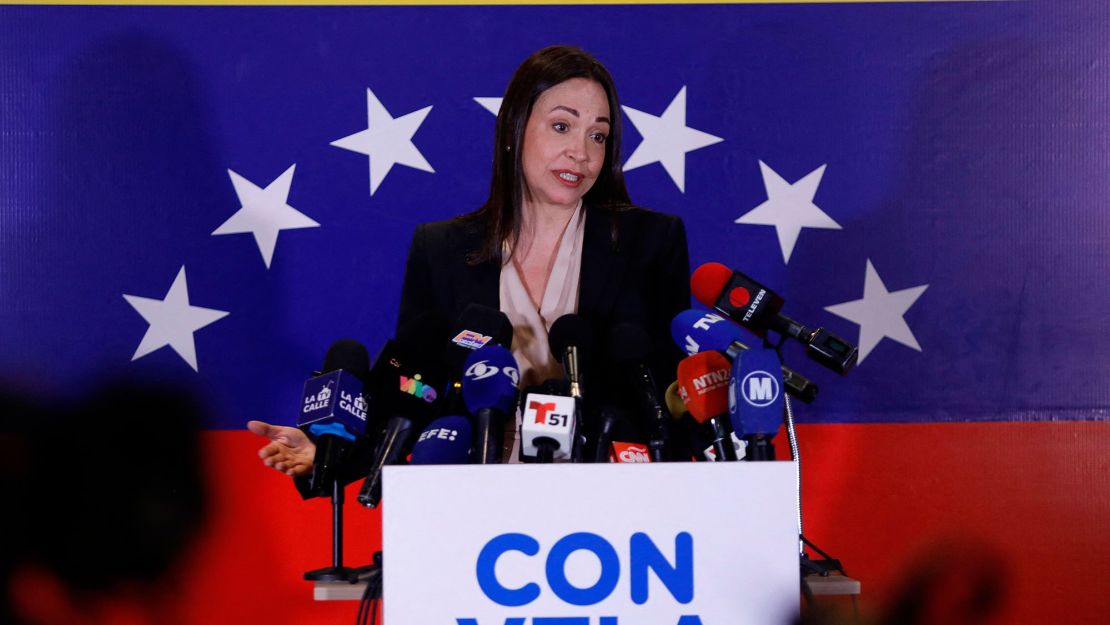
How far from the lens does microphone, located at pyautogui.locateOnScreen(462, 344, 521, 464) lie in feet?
5.06

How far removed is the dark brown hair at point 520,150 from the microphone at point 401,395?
500mm

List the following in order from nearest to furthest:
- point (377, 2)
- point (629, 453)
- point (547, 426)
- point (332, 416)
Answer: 1. point (547, 426)
2. point (629, 453)
3. point (332, 416)
4. point (377, 2)

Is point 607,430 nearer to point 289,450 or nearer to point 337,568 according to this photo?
point 337,568

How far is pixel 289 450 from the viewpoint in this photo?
191 centimetres

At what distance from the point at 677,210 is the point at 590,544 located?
1.65 m

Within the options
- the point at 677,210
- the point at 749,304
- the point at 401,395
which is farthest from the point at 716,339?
the point at 677,210

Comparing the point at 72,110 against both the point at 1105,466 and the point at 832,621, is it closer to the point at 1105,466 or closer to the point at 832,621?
the point at 832,621

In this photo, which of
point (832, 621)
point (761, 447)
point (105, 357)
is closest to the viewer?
point (832, 621)

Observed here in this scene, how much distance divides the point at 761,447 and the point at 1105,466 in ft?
5.72

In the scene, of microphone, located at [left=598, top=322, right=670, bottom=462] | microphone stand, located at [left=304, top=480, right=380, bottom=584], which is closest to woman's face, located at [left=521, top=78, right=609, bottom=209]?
A: microphone, located at [left=598, top=322, right=670, bottom=462]

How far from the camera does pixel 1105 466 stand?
2.80 m

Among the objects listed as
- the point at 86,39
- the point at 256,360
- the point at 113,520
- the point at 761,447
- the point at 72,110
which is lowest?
the point at 113,520

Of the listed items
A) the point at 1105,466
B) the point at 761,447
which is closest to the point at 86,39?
the point at 761,447

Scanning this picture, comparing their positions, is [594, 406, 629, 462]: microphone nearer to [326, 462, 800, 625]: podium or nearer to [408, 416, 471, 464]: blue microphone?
[408, 416, 471, 464]: blue microphone
